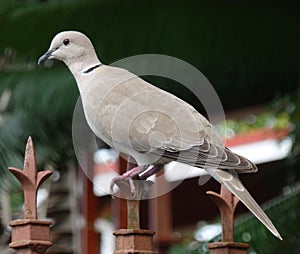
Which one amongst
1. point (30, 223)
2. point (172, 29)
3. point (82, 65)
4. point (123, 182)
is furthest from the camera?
point (172, 29)

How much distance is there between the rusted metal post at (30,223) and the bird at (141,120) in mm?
239

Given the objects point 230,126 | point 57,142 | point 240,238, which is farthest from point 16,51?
point 230,126

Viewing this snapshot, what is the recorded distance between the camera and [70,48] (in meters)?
2.21

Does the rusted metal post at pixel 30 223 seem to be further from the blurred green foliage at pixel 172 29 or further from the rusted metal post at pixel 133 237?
the blurred green foliage at pixel 172 29

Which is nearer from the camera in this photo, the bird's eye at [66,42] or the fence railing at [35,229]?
the fence railing at [35,229]

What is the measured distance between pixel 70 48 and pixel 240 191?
0.46 metres

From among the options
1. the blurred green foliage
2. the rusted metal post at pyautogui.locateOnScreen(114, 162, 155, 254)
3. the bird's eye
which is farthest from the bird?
the blurred green foliage

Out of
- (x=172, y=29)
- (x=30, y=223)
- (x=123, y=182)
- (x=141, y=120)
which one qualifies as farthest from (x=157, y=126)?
(x=172, y=29)

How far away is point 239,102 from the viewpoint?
5461mm

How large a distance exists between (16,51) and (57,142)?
532 millimetres

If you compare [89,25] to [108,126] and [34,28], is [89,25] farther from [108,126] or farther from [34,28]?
[108,126]

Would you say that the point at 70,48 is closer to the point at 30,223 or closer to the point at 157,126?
the point at 157,126

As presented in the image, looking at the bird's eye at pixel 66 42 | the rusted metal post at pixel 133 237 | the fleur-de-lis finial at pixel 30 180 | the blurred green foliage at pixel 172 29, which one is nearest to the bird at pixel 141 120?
the bird's eye at pixel 66 42

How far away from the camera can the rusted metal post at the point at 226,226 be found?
220cm
